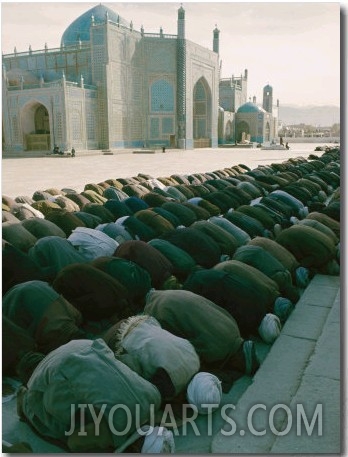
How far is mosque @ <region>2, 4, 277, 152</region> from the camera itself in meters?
26.2

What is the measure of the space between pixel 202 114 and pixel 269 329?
35.1 meters

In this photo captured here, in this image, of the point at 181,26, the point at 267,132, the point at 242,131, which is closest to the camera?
the point at 181,26

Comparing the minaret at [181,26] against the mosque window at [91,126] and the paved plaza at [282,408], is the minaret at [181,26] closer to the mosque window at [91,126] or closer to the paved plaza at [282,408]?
the mosque window at [91,126]

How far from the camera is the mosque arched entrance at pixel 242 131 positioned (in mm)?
43494

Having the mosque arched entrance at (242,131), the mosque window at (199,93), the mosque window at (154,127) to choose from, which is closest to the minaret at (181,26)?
the mosque window at (154,127)

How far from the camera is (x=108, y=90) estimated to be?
2742cm

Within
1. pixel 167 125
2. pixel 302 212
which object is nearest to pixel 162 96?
pixel 167 125

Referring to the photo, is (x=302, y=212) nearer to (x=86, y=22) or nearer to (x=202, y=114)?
(x=86, y=22)

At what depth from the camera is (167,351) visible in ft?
7.34

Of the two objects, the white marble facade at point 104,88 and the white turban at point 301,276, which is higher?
the white marble facade at point 104,88

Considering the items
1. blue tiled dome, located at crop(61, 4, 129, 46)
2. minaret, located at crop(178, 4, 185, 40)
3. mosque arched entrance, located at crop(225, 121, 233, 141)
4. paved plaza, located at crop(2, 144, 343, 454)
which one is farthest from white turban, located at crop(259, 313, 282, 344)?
mosque arched entrance, located at crop(225, 121, 233, 141)

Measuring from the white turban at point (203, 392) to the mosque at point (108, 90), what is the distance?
24.5m

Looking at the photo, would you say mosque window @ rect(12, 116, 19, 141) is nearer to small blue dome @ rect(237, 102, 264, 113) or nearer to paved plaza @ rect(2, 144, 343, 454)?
small blue dome @ rect(237, 102, 264, 113)

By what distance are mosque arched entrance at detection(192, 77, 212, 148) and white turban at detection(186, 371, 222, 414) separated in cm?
3410
